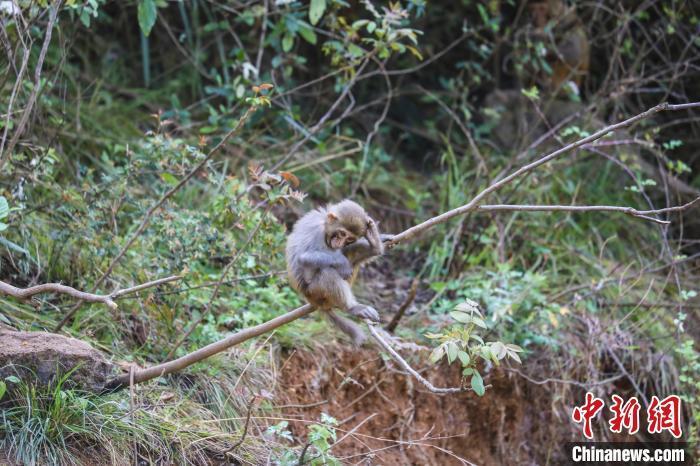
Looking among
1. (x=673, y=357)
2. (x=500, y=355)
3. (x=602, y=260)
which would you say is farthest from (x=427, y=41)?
(x=500, y=355)

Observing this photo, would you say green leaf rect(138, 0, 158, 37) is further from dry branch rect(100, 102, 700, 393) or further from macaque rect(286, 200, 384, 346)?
dry branch rect(100, 102, 700, 393)

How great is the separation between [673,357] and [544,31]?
10.5 feet

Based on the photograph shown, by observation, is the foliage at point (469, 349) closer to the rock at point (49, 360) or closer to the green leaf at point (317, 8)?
the rock at point (49, 360)

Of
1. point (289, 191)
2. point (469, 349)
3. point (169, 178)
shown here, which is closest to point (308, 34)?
point (169, 178)

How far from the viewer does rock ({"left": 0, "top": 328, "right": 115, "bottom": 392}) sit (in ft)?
12.7

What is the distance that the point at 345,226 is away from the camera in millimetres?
4188

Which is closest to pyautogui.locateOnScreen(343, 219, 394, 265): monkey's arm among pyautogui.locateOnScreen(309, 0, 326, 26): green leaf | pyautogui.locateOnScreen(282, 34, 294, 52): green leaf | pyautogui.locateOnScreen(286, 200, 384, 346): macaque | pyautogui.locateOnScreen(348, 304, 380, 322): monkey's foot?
pyautogui.locateOnScreen(286, 200, 384, 346): macaque

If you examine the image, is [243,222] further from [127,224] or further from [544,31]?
[544,31]

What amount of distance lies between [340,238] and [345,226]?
0.07 m

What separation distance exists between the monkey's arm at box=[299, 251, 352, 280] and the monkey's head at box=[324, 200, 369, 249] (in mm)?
60

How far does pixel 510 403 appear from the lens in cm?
607

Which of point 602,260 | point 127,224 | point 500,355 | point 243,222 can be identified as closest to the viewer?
Result: point 500,355

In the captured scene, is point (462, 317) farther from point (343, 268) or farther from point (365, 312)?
point (343, 268)

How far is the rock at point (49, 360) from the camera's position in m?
3.87
